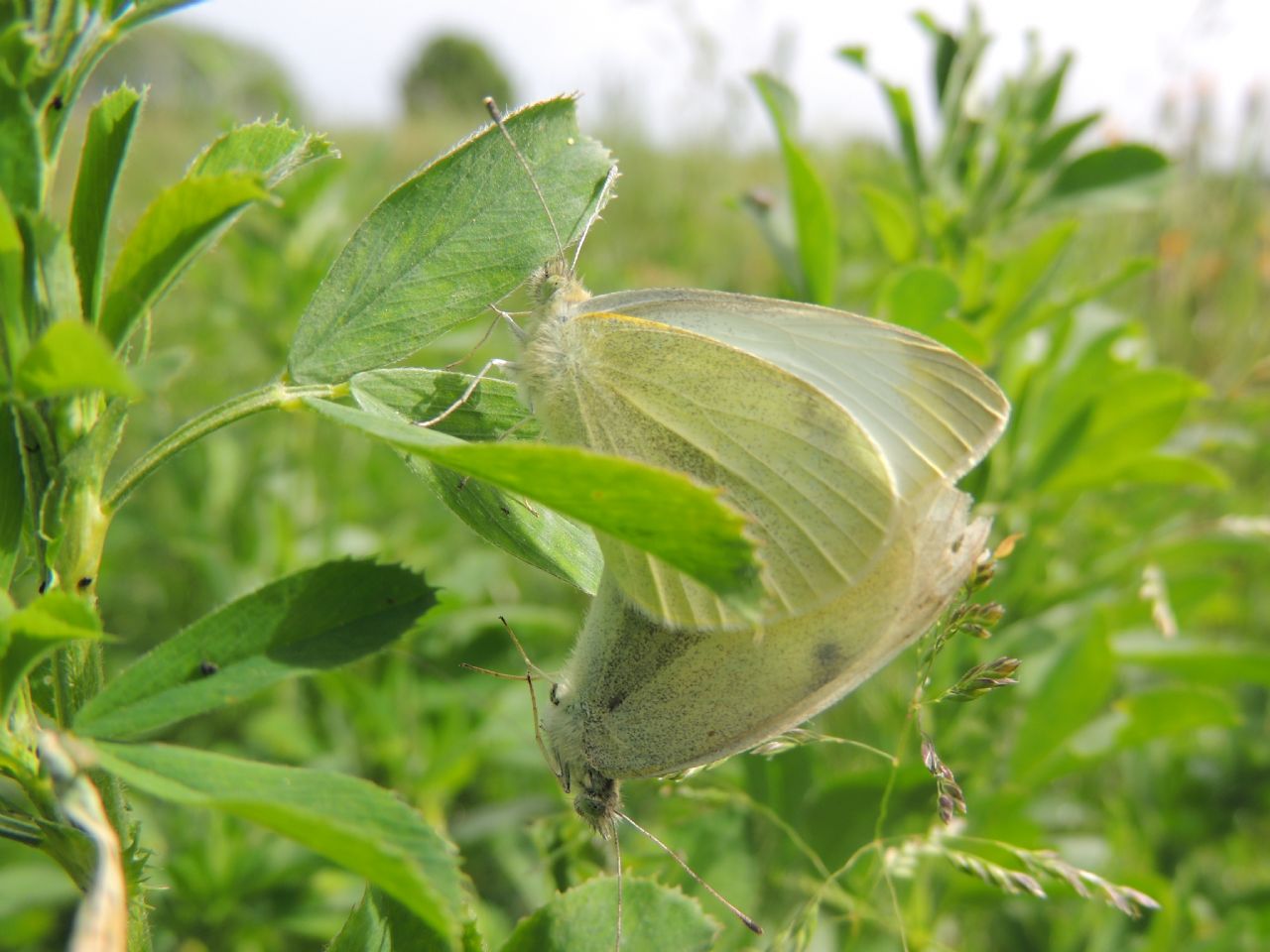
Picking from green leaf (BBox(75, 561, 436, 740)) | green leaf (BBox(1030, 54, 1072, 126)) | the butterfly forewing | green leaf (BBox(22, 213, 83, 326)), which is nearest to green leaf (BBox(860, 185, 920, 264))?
green leaf (BBox(1030, 54, 1072, 126))

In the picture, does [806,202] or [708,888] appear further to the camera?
[806,202]

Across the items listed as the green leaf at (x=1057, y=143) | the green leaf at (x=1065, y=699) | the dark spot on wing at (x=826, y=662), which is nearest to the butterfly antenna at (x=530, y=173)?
the dark spot on wing at (x=826, y=662)

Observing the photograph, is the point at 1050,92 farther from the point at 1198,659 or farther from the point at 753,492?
the point at 1198,659

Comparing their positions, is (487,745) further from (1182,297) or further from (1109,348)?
(1182,297)

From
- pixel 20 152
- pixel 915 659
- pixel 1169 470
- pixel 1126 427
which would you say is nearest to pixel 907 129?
pixel 1126 427

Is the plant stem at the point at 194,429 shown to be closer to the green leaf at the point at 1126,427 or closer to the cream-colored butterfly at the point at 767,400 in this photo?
the cream-colored butterfly at the point at 767,400

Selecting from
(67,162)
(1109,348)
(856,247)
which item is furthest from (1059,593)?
(67,162)

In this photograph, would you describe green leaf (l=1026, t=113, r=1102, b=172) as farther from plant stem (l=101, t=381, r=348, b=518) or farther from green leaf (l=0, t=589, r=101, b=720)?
green leaf (l=0, t=589, r=101, b=720)
